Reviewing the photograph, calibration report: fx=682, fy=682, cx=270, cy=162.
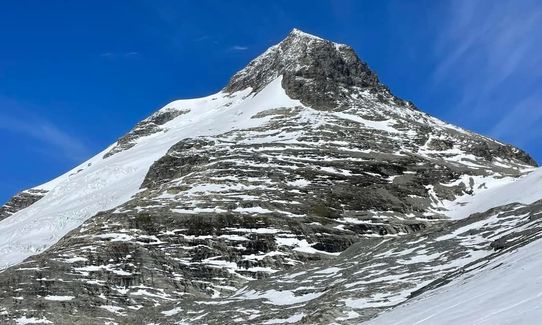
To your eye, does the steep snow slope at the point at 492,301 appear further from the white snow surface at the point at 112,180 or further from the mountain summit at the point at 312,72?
the mountain summit at the point at 312,72

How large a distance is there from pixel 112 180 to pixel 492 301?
120 m

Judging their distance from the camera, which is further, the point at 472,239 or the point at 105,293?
the point at 105,293

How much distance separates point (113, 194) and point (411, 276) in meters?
84.1

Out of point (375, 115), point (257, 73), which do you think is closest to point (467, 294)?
point (375, 115)

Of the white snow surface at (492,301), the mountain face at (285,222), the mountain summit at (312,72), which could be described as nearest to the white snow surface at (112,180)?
the mountain face at (285,222)

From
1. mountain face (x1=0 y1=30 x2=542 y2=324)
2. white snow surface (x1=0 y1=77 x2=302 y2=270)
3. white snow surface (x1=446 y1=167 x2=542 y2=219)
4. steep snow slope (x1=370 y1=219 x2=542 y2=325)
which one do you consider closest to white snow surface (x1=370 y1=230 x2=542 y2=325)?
steep snow slope (x1=370 y1=219 x2=542 y2=325)

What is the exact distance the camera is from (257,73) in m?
179

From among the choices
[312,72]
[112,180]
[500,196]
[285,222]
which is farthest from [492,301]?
[312,72]

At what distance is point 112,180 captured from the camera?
134000 mm

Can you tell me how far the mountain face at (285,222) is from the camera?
45.3m

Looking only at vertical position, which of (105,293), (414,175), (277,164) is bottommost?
(105,293)

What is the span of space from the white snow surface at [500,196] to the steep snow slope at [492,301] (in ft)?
133

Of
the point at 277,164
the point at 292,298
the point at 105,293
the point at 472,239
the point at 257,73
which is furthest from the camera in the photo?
the point at 257,73

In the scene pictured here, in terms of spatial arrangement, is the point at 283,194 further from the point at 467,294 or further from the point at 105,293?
the point at 467,294
